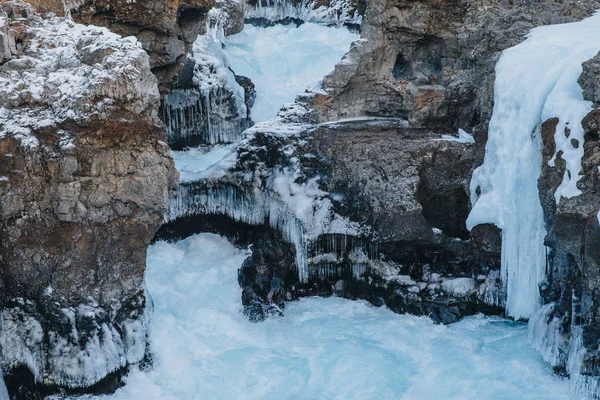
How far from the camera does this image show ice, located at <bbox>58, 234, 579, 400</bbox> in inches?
449

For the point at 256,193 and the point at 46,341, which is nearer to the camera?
the point at 46,341

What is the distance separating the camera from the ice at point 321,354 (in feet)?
37.4

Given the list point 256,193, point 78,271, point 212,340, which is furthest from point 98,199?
point 256,193

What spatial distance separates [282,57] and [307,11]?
2951 millimetres

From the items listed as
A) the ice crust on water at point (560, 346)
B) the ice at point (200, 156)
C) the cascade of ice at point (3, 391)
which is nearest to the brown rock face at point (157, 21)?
the ice at point (200, 156)

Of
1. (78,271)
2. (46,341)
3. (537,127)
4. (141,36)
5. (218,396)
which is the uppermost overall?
(141,36)

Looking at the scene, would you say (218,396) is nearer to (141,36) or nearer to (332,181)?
(332,181)

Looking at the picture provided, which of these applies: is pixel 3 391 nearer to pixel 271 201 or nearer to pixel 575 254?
pixel 271 201

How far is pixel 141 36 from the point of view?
54.3 ft

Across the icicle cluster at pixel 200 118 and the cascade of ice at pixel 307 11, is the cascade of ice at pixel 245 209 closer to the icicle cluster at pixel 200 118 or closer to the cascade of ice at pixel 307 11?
the icicle cluster at pixel 200 118

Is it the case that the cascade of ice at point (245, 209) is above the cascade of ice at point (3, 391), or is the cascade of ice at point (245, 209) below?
above

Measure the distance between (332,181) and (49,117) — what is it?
538 cm

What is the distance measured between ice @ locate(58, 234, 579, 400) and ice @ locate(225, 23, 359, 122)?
27.2 feet

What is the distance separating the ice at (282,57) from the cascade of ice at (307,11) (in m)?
0.44
